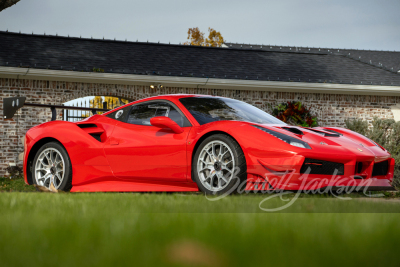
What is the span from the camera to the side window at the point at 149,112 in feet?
17.3

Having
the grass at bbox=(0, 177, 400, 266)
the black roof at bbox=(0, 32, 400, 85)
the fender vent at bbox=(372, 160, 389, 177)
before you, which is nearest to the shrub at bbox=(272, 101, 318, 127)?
the black roof at bbox=(0, 32, 400, 85)

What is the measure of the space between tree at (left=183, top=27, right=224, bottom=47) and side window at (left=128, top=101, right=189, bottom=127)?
2880cm

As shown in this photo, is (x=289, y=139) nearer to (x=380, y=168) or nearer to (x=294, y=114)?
(x=380, y=168)

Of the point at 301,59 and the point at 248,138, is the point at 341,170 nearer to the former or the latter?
the point at 248,138

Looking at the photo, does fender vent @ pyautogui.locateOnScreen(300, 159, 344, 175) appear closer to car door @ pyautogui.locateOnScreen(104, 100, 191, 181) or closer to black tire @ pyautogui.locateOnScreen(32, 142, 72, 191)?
car door @ pyautogui.locateOnScreen(104, 100, 191, 181)

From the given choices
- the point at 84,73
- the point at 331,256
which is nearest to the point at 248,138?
the point at 331,256

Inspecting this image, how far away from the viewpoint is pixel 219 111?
5305 mm

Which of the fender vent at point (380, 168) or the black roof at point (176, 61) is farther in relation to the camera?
the black roof at point (176, 61)

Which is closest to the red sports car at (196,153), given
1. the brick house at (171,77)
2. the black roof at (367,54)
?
the brick house at (171,77)

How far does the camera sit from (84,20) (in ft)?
72.0

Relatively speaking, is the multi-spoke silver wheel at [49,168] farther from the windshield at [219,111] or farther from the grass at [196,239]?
the grass at [196,239]

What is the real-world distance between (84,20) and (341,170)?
20.2 meters

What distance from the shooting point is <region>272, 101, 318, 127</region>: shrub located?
43.9 ft

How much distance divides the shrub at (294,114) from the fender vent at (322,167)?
30.1ft
